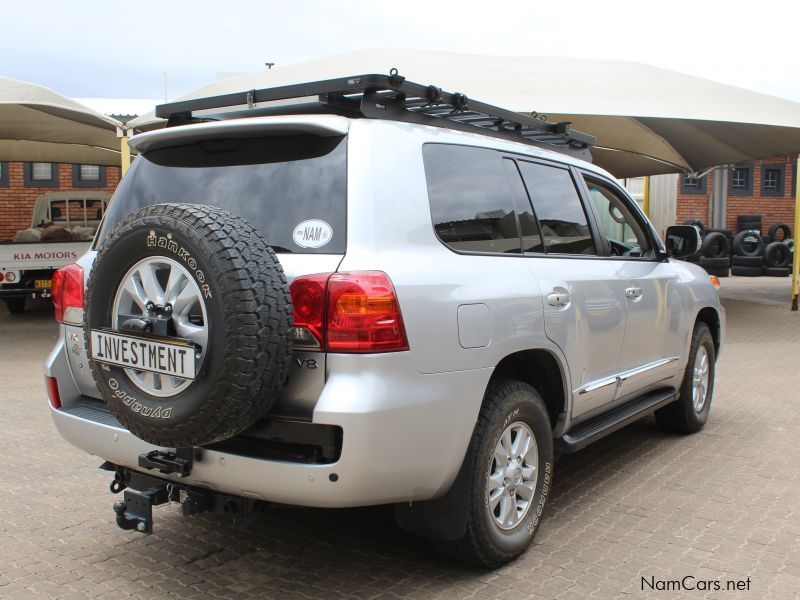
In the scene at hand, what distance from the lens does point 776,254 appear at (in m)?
22.0

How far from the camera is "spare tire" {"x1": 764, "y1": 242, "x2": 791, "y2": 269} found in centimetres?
2189

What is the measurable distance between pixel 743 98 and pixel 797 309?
479 centimetres

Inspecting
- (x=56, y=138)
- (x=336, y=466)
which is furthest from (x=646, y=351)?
(x=56, y=138)

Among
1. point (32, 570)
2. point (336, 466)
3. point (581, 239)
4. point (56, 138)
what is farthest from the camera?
point (56, 138)

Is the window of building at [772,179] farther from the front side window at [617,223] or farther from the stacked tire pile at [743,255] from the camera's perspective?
the front side window at [617,223]

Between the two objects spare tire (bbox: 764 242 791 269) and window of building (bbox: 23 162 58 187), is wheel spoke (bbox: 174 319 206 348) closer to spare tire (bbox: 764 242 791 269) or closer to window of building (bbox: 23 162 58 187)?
window of building (bbox: 23 162 58 187)

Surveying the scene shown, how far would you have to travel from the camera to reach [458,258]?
3256 mm

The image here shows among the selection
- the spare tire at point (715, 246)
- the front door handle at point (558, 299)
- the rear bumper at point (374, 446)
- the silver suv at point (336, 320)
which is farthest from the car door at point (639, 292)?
the spare tire at point (715, 246)

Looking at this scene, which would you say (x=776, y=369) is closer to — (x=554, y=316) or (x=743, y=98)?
(x=743, y=98)

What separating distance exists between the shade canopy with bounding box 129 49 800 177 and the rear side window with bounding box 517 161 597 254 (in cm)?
693

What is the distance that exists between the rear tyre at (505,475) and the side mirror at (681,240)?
7.44 ft

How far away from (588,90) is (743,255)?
519 inches

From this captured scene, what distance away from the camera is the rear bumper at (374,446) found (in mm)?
2779

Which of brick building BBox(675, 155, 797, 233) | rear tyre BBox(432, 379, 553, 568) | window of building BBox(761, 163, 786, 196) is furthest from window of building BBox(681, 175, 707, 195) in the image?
rear tyre BBox(432, 379, 553, 568)
